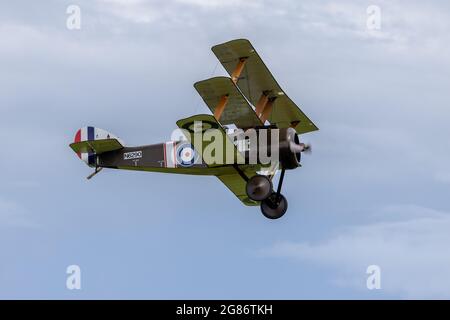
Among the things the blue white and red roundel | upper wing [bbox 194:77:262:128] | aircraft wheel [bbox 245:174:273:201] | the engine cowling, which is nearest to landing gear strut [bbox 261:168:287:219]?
aircraft wheel [bbox 245:174:273:201]

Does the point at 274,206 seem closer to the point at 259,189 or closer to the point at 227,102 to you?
the point at 259,189

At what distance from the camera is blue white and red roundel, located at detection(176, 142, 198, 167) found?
25531mm

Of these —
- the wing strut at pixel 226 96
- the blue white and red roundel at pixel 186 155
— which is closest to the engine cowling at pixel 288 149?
the wing strut at pixel 226 96

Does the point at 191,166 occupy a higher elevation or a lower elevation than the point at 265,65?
lower

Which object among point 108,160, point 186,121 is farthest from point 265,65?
point 108,160

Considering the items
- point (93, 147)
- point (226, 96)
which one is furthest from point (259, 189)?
point (93, 147)

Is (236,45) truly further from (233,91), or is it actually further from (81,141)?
(81,141)

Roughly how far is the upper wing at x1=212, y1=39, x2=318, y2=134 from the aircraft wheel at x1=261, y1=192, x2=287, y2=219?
167 centimetres

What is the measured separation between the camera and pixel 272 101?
1024 inches

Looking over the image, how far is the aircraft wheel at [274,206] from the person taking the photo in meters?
25.6

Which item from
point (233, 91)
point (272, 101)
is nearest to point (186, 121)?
point (233, 91)

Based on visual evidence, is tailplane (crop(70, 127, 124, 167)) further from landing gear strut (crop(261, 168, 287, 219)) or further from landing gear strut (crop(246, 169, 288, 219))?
landing gear strut (crop(261, 168, 287, 219))

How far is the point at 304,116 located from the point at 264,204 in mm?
2214

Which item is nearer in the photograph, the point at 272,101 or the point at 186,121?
the point at 186,121
